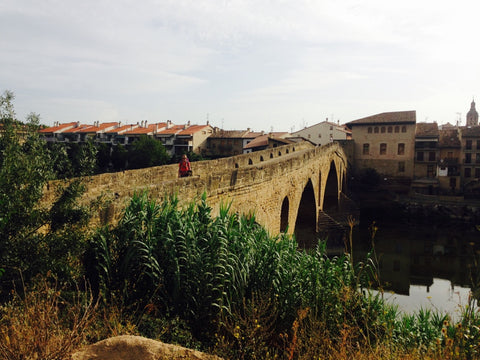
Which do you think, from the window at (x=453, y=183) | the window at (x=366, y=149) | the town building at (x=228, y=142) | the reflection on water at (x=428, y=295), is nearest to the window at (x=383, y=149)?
the window at (x=366, y=149)

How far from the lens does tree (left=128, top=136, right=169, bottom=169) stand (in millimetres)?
39031

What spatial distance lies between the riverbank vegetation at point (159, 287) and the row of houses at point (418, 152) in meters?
35.5

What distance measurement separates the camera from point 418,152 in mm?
39625

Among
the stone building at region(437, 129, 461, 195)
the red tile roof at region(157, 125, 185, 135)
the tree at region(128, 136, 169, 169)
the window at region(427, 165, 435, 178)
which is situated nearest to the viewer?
the stone building at region(437, 129, 461, 195)

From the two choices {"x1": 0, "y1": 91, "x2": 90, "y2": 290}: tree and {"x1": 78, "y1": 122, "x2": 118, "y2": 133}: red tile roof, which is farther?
{"x1": 78, "y1": 122, "x2": 118, "y2": 133}: red tile roof

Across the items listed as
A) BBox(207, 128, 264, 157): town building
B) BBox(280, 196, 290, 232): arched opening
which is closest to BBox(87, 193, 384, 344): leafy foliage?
BBox(280, 196, 290, 232): arched opening

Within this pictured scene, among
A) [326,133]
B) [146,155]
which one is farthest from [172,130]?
[326,133]

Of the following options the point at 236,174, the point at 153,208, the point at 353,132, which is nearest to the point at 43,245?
the point at 153,208

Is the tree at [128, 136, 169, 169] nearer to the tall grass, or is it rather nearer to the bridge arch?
the bridge arch

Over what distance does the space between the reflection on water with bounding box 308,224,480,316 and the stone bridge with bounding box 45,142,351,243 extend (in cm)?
362

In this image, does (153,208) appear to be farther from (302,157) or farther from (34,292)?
(302,157)

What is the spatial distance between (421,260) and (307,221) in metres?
7.42

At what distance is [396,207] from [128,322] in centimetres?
3349

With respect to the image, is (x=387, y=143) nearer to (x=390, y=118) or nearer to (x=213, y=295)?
(x=390, y=118)
